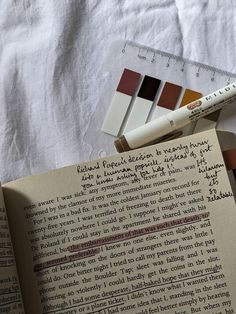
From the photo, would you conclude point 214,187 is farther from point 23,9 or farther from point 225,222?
point 23,9

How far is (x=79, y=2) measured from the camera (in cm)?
55

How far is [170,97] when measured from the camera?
0.52 m

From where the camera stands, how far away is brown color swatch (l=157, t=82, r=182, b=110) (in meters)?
0.52

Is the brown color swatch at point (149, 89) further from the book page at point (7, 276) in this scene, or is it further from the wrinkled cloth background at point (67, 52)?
the book page at point (7, 276)

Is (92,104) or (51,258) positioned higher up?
(92,104)

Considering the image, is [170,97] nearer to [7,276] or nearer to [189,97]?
[189,97]

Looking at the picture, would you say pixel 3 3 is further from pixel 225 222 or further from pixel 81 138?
pixel 225 222

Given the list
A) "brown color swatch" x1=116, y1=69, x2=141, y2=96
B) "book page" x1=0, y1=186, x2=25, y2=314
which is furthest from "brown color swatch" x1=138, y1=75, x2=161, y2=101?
"book page" x1=0, y1=186, x2=25, y2=314

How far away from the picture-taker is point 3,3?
552mm

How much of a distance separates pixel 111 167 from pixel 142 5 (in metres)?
0.17

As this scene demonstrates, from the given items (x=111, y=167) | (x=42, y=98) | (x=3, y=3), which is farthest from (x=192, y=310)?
(x=3, y=3)

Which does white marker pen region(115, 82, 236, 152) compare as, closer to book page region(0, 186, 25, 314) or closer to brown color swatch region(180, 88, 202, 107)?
brown color swatch region(180, 88, 202, 107)

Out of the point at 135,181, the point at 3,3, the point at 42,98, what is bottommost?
the point at 135,181

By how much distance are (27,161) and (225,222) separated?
0.19 m
